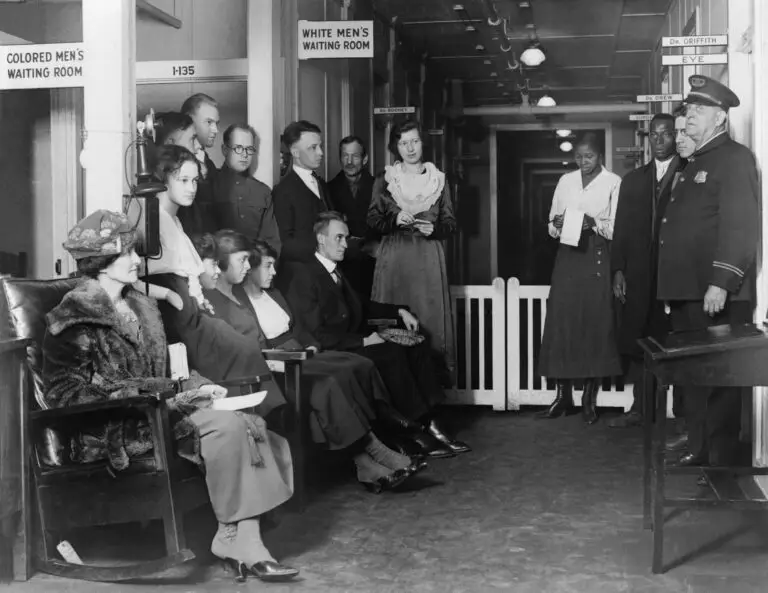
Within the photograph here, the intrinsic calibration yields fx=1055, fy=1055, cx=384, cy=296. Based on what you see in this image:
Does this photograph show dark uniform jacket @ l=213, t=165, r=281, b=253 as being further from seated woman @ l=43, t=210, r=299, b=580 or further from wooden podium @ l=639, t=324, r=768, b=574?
wooden podium @ l=639, t=324, r=768, b=574

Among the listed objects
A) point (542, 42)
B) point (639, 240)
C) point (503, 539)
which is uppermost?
point (542, 42)

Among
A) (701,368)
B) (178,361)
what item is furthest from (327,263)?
(701,368)

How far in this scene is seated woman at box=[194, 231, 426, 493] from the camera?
4.59 m

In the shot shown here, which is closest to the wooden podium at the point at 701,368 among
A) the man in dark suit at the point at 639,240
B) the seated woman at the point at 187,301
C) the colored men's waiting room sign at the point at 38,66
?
the seated woman at the point at 187,301

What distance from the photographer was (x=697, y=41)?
515cm

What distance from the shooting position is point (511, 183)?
66.0 ft

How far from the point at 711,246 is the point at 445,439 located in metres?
1.87

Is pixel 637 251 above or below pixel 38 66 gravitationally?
below

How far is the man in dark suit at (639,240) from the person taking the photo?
641cm

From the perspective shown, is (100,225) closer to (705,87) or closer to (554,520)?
(554,520)

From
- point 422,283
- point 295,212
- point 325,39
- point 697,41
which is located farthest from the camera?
point 422,283

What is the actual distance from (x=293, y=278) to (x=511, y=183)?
15115 millimetres

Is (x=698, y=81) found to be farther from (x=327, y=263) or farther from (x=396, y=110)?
(x=396, y=110)

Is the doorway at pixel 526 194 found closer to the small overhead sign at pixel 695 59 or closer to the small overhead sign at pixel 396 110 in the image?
the small overhead sign at pixel 396 110
